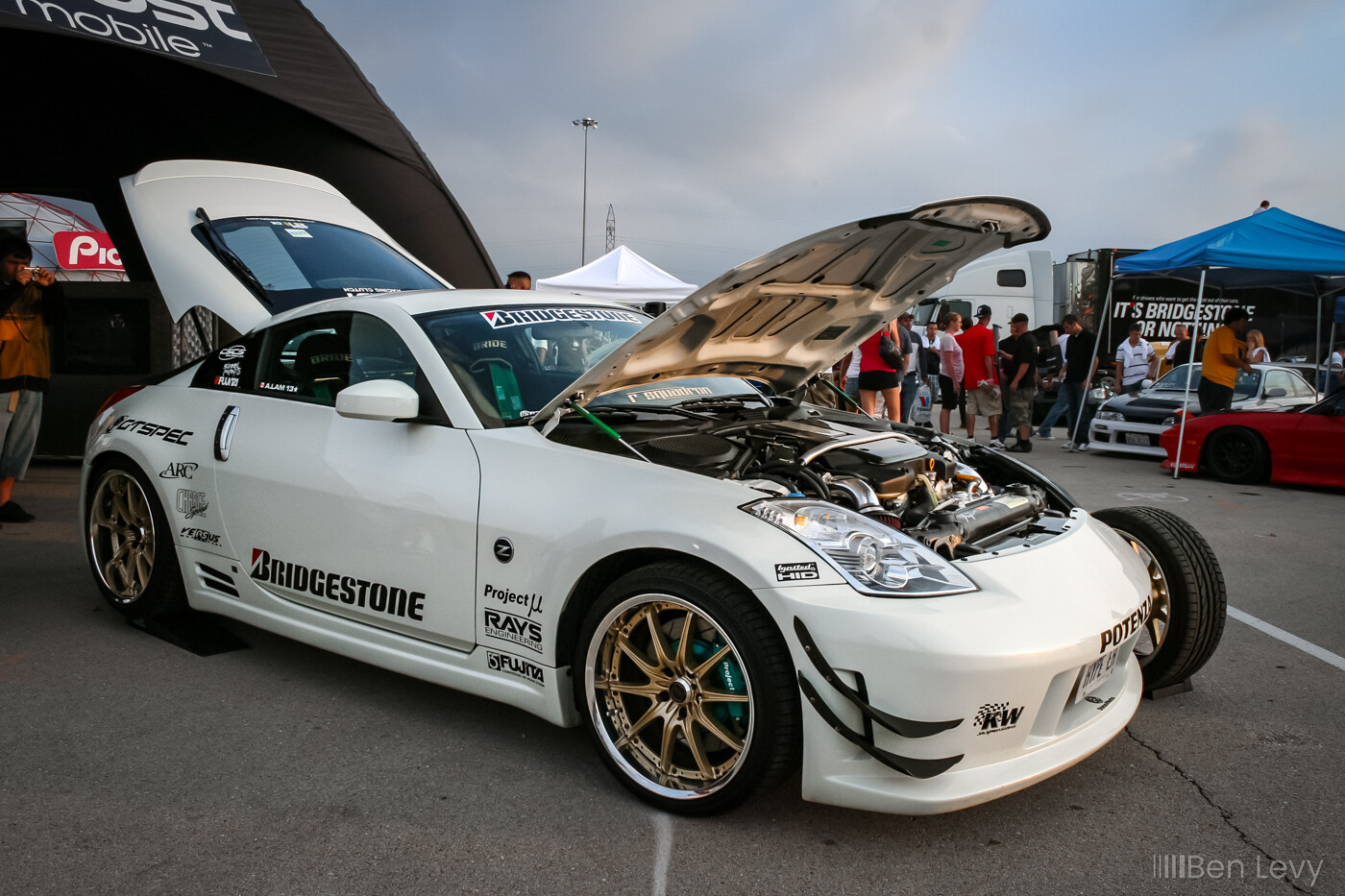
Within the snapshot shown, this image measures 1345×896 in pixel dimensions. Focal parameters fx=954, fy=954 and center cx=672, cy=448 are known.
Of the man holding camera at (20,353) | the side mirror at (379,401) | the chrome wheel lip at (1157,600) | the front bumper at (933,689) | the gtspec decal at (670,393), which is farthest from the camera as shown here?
the man holding camera at (20,353)

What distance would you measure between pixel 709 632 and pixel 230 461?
2.13 meters

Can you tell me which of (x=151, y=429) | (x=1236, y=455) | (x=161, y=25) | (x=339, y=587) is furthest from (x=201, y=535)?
(x=1236, y=455)

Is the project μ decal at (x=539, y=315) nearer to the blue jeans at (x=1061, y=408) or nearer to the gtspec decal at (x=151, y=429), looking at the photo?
the gtspec decal at (x=151, y=429)

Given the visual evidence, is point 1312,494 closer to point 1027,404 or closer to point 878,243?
point 1027,404

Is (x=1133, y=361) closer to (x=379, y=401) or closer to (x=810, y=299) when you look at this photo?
(x=810, y=299)

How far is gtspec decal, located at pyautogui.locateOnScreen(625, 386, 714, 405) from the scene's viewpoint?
3.55 metres

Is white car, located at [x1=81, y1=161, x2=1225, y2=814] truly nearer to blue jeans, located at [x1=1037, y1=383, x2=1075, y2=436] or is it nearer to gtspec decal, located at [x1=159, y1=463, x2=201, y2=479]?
gtspec decal, located at [x1=159, y1=463, x2=201, y2=479]

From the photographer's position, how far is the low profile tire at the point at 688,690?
2375mm

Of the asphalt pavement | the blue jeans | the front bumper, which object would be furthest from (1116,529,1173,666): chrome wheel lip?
the blue jeans

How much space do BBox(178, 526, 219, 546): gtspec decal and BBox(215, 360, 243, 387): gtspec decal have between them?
0.61 meters

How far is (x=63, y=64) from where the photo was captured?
31.1ft

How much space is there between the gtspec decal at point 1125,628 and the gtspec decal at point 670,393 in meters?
1.75

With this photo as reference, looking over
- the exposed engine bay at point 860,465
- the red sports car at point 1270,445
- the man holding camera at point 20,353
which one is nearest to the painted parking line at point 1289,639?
the exposed engine bay at point 860,465

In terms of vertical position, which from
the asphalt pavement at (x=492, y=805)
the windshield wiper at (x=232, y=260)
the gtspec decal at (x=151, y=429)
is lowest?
the asphalt pavement at (x=492, y=805)
